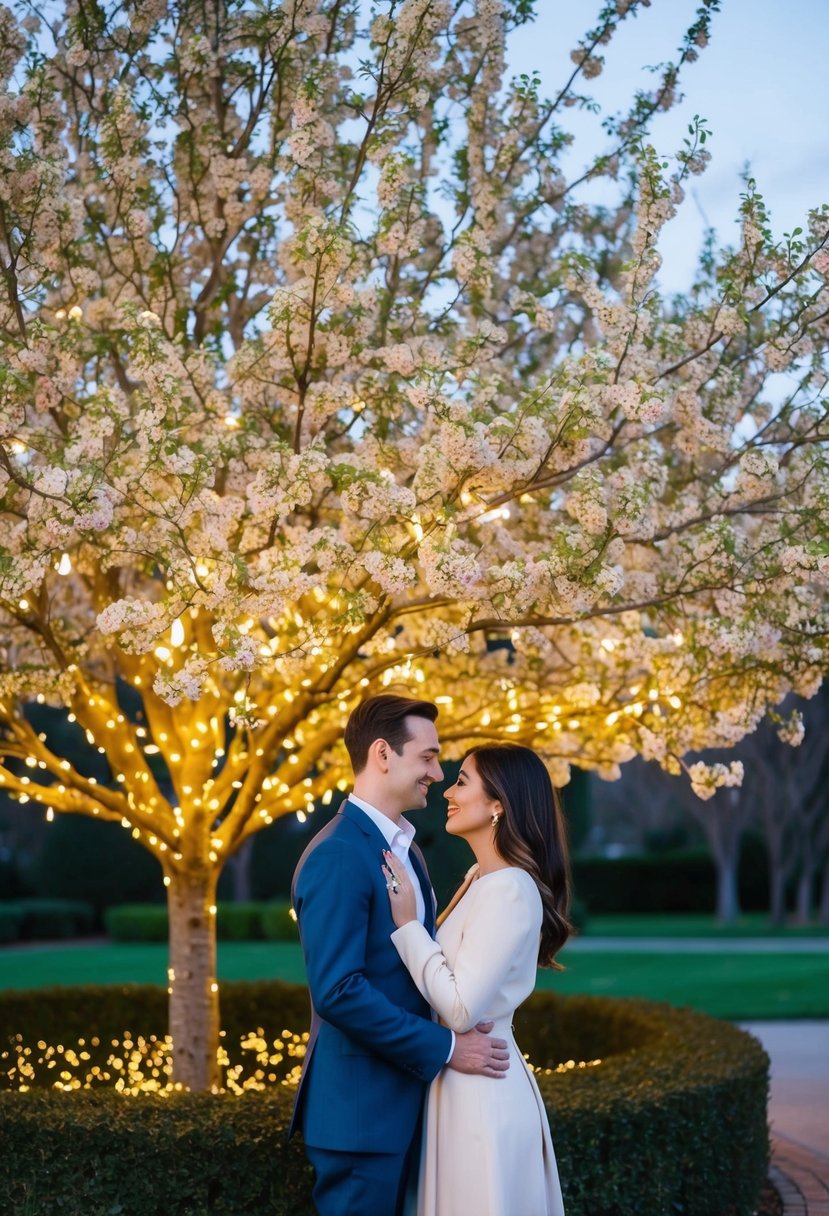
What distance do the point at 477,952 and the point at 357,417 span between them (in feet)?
9.58

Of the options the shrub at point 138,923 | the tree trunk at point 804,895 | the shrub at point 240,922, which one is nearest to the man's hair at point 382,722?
the shrub at point 138,923

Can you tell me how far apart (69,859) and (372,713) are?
2308cm

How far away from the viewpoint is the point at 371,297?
16.6ft

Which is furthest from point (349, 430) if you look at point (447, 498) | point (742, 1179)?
point (742, 1179)

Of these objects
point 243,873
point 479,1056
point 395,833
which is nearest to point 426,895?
point 395,833

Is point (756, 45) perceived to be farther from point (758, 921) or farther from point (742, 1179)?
point (758, 921)

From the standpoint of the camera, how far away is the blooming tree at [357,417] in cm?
470

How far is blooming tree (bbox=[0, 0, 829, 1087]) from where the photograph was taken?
4699 mm

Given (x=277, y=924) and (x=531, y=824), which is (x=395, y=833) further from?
(x=277, y=924)

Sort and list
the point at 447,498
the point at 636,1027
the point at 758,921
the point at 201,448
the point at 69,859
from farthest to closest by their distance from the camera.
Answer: the point at 758,921, the point at 69,859, the point at 636,1027, the point at 201,448, the point at 447,498

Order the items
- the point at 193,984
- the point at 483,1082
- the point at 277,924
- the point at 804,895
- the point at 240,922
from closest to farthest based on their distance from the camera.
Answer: the point at 483,1082 < the point at 193,984 < the point at 277,924 < the point at 240,922 < the point at 804,895

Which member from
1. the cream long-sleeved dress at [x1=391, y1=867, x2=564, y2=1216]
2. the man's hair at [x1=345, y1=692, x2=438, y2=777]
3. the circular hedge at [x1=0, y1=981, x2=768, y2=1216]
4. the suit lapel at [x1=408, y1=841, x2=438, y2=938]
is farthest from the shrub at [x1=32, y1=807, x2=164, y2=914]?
the cream long-sleeved dress at [x1=391, y1=867, x2=564, y2=1216]

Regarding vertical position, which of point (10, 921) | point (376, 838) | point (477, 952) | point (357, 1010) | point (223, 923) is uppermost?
point (376, 838)

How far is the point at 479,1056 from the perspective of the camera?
3332 millimetres
